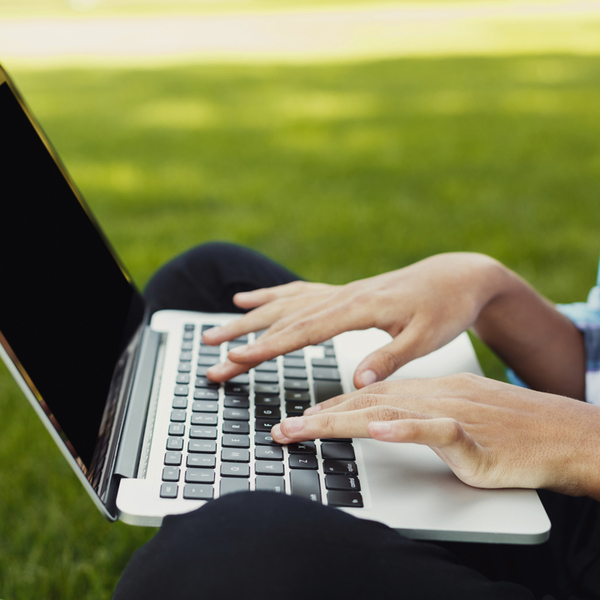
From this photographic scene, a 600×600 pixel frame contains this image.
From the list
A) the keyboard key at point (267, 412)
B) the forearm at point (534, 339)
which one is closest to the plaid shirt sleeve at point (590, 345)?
the forearm at point (534, 339)

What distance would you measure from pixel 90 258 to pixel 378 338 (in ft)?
1.74

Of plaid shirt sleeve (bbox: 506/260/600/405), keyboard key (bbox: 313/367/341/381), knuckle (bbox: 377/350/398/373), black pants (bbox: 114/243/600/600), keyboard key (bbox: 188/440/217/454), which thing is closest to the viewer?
black pants (bbox: 114/243/600/600)

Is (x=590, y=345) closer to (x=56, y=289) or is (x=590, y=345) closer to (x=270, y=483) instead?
(x=270, y=483)

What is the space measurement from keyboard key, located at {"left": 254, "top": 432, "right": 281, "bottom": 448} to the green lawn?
0.72m

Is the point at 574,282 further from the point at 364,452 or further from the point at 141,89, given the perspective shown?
the point at 141,89

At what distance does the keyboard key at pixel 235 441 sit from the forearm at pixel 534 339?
0.51m

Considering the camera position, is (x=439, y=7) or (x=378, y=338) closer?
(x=378, y=338)

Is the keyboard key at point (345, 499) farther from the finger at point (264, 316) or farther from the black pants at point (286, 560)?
the finger at point (264, 316)

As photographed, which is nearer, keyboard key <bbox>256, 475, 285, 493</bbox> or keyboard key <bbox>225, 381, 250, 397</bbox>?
keyboard key <bbox>256, 475, 285, 493</bbox>

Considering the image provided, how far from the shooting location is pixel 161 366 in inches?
44.7

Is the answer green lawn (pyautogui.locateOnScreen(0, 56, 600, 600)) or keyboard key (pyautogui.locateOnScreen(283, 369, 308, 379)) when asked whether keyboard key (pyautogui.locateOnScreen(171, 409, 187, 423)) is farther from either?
green lawn (pyautogui.locateOnScreen(0, 56, 600, 600))

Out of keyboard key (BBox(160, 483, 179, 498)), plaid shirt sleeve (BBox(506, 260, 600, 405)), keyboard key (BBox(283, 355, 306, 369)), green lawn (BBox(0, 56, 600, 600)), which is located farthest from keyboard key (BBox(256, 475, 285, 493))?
green lawn (BBox(0, 56, 600, 600))

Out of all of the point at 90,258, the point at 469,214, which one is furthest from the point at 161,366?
the point at 469,214

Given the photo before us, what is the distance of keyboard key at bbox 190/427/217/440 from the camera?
0.94m
